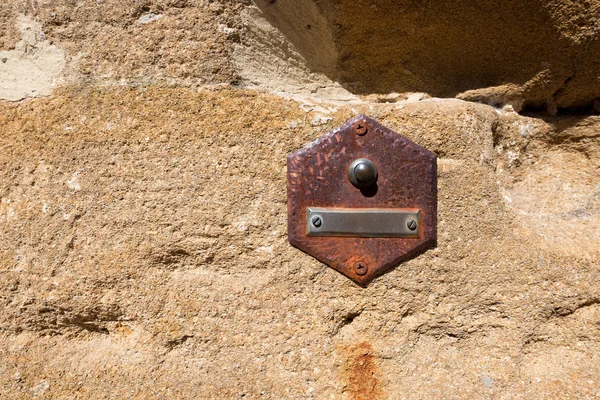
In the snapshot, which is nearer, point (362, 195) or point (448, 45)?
point (362, 195)

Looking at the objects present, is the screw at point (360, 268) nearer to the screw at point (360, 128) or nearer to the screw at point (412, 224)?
the screw at point (412, 224)

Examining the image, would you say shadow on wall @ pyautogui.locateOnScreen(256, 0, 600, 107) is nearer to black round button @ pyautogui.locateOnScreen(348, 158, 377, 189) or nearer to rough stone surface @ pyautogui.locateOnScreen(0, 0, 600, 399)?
rough stone surface @ pyautogui.locateOnScreen(0, 0, 600, 399)

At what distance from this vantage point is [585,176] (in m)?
0.86

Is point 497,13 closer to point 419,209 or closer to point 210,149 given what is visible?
point 419,209

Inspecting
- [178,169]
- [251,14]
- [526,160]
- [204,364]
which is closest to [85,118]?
[178,169]

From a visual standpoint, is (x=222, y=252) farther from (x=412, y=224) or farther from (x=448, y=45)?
(x=448, y=45)

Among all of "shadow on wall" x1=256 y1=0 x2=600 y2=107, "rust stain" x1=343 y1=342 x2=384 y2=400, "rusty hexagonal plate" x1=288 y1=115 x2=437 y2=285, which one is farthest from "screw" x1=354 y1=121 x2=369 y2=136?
"rust stain" x1=343 y1=342 x2=384 y2=400

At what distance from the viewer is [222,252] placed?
76 centimetres

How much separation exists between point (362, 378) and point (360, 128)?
1.34 ft

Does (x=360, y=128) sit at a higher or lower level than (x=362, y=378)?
higher

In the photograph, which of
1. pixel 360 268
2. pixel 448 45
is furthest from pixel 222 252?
pixel 448 45

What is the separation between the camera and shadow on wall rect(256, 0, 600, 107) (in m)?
0.81

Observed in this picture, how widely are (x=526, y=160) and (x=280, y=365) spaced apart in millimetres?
594

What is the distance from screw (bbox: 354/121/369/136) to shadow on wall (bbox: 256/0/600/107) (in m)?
0.16
